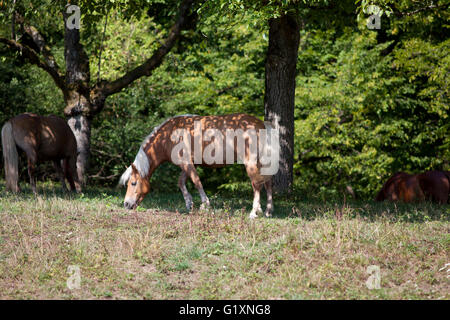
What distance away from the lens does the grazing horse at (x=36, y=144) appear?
12.2 metres

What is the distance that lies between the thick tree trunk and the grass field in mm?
4231

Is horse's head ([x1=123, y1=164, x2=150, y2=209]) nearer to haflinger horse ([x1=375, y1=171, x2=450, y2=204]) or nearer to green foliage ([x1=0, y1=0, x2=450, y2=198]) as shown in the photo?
haflinger horse ([x1=375, y1=171, x2=450, y2=204])

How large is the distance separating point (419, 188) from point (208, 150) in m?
6.02

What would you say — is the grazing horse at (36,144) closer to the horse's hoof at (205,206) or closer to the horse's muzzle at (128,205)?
the horse's muzzle at (128,205)

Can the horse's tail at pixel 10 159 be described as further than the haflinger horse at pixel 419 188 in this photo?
No

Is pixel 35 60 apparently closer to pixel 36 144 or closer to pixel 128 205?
pixel 36 144

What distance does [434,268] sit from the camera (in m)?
6.90

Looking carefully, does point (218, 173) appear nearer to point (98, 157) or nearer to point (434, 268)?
point (98, 157)

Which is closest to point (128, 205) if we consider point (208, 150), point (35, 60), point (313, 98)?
point (208, 150)

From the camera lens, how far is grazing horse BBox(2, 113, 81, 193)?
1220 centimetres

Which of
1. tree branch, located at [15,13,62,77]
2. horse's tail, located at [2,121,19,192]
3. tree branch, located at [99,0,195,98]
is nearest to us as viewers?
horse's tail, located at [2,121,19,192]

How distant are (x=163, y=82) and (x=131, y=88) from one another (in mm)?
1890

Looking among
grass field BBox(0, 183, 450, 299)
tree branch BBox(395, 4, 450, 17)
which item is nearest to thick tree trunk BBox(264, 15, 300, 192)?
tree branch BBox(395, 4, 450, 17)

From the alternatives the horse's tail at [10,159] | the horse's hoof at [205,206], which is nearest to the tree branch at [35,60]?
the horse's tail at [10,159]
